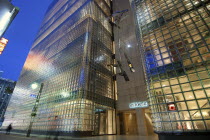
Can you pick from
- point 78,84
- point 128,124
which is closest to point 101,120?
point 128,124

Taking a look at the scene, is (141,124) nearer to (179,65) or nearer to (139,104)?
(139,104)

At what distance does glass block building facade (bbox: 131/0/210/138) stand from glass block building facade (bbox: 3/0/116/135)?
8.82 m

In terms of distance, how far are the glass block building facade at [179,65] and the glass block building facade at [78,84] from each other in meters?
8.82

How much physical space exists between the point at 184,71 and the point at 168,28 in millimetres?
4276

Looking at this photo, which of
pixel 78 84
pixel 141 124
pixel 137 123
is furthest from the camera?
→ pixel 137 123

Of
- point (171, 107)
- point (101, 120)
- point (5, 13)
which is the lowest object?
point (101, 120)

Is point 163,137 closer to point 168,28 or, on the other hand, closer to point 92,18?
point 168,28

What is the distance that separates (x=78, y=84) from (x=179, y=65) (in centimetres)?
1199

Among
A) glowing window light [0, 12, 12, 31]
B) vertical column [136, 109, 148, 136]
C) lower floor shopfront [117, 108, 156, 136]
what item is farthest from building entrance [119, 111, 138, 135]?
glowing window light [0, 12, 12, 31]

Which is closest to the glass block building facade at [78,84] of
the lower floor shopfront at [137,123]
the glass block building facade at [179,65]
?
the lower floor shopfront at [137,123]

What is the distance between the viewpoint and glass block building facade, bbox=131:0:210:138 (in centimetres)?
664

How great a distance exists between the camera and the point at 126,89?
18984mm

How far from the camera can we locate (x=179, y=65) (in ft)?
26.5

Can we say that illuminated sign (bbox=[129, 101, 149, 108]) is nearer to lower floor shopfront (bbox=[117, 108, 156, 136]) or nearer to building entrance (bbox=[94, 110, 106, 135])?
lower floor shopfront (bbox=[117, 108, 156, 136])
